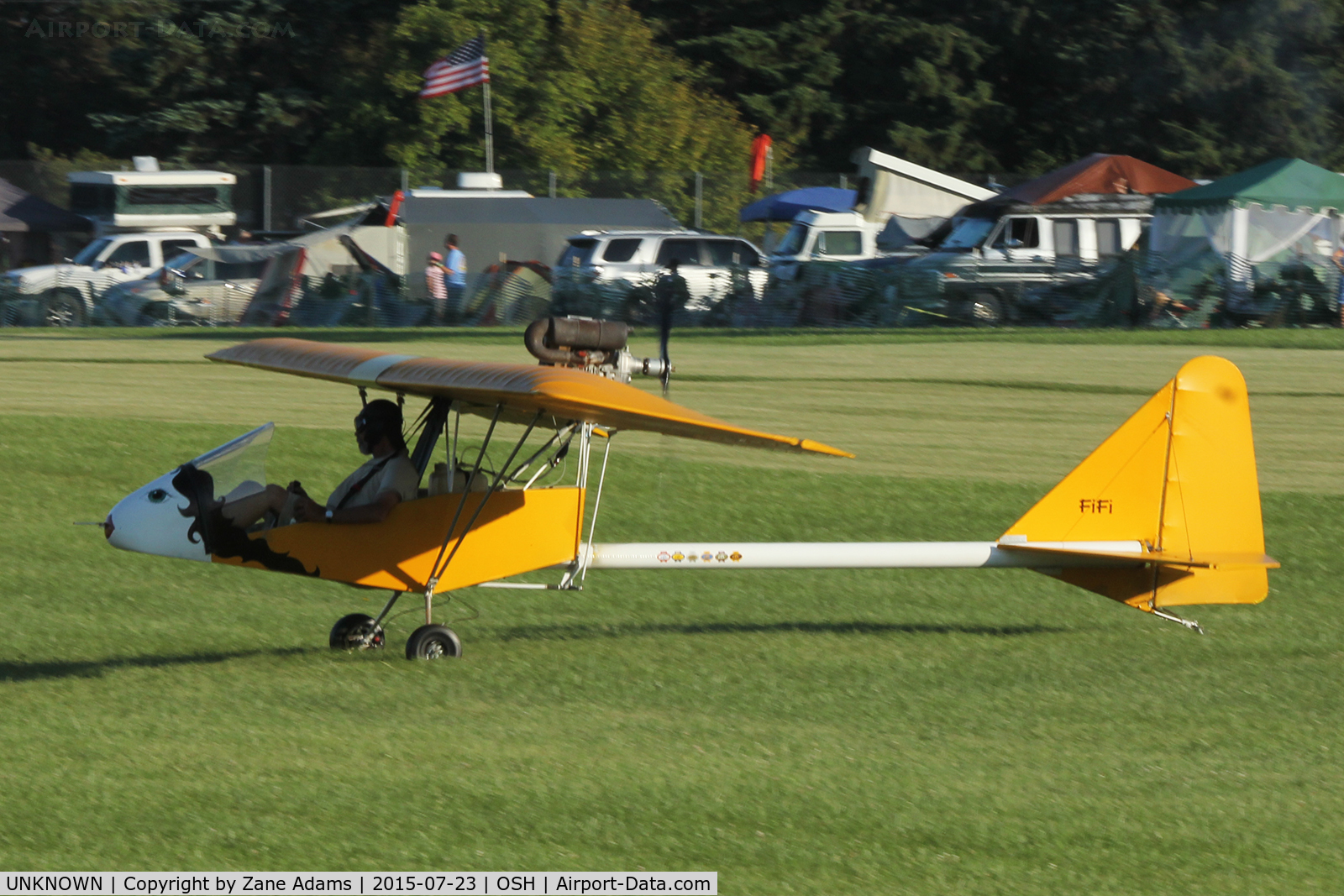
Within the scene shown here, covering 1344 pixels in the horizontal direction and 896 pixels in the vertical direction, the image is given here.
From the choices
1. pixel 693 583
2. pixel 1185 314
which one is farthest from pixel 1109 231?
pixel 693 583

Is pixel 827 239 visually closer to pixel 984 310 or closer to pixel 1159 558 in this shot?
pixel 984 310

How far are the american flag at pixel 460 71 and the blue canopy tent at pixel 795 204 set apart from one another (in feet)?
23.6

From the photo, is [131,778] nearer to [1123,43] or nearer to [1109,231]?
[1109,231]

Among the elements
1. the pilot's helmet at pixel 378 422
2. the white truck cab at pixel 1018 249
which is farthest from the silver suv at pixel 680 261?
the pilot's helmet at pixel 378 422

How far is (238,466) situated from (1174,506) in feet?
16.5

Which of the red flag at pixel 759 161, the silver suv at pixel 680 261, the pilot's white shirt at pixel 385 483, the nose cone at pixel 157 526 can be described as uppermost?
the red flag at pixel 759 161

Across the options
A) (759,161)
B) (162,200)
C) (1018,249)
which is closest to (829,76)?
(759,161)

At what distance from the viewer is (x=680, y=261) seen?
94.3 ft

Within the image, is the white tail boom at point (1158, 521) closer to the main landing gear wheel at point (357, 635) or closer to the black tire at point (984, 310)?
the main landing gear wheel at point (357, 635)

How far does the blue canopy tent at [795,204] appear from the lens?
37.0 m

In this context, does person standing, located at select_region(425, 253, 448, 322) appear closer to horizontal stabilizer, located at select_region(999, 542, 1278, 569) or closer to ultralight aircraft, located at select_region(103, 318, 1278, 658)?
ultralight aircraft, located at select_region(103, 318, 1278, 658)

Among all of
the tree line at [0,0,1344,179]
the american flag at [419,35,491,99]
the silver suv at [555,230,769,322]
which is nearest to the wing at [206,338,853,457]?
the silver suv at [555,230,769,322]

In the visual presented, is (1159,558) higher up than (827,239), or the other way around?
(827,239)
